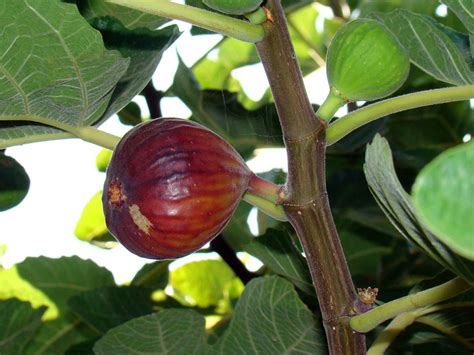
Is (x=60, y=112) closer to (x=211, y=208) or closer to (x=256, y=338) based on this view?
(x=211, y=208)

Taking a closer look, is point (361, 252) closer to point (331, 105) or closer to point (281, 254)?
point (281, 254)

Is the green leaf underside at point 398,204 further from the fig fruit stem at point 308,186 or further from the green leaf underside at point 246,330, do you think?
the green leaf underside at point 246,330

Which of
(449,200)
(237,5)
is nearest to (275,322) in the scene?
(237,5)

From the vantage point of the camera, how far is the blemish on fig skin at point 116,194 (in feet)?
2.85

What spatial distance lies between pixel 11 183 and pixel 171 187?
48cm

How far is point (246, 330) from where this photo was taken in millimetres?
1234

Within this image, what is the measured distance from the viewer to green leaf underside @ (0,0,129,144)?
2.82ft

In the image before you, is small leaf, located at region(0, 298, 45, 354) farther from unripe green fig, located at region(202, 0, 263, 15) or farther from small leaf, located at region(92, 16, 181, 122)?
unripe green fig, located at region(202, 0, 263, 15)

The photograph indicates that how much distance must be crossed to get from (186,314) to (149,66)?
0.41m

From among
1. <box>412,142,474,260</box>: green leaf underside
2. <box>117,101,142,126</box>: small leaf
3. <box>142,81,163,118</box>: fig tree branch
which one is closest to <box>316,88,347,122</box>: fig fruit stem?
<box>412,142,474,260</box>: green leaf underside

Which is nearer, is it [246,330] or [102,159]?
[246,330]

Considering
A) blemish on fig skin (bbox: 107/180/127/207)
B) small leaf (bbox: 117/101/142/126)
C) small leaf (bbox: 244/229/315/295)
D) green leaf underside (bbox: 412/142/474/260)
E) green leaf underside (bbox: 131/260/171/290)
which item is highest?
small leaf (bbox: 117/101/142/126)

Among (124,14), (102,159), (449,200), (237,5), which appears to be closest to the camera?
(449,200)

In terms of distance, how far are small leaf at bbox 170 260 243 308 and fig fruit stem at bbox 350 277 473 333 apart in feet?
3.55
